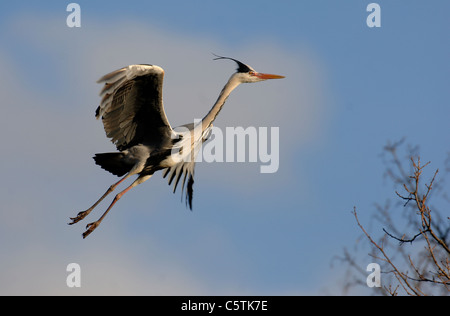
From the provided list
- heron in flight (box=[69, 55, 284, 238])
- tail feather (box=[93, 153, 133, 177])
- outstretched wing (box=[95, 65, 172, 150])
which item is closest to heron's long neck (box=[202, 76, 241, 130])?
heron in flight (box=[69, 55, 284, 238])

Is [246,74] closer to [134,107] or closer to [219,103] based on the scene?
[219,103]

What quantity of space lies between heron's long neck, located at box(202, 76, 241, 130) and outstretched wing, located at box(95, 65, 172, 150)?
0.68 metres

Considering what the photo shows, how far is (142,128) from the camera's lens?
34.5 ft

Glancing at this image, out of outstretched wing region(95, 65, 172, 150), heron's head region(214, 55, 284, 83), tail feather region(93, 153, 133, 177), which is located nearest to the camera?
outstretched wing region(95, 65, 172, 150)

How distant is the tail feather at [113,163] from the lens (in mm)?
10391

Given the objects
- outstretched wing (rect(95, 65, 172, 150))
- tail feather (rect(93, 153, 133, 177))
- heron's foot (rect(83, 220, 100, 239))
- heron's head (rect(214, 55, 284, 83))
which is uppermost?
heron's head (rect(214, 55, 284, 83))

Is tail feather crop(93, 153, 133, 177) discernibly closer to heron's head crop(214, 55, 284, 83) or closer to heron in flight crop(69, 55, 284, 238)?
heron in flight crop(69, 55, 284, 238)

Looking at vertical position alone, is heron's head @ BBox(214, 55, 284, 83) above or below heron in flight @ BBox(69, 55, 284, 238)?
above

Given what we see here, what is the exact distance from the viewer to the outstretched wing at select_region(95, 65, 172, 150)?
941 centimetres

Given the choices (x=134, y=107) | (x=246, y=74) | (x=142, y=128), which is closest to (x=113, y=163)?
(x=142, y=128)
